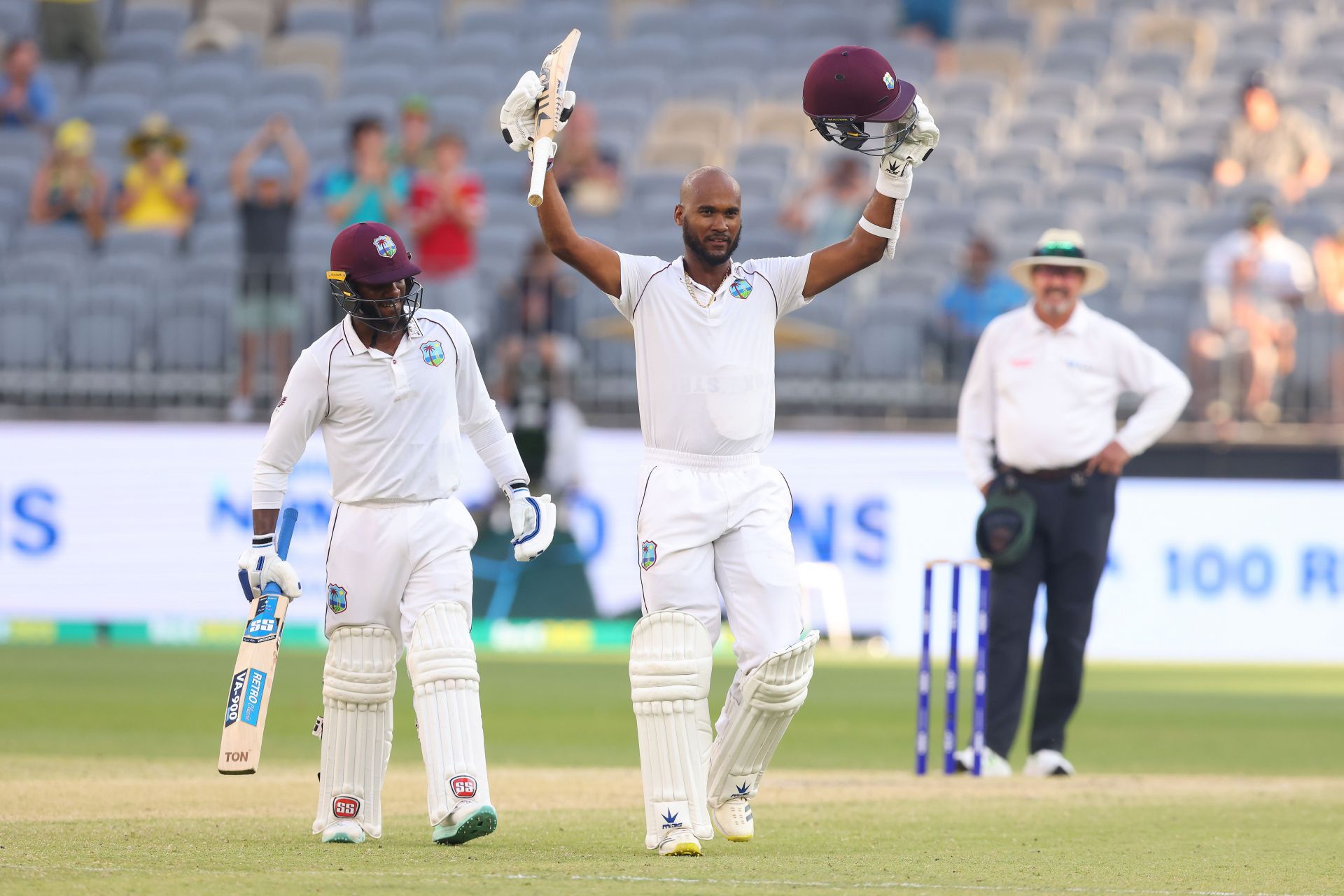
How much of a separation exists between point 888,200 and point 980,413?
331 cm

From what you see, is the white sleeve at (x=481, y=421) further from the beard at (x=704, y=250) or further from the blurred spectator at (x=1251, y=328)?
the blurred spectator at (x=1251, y=328)

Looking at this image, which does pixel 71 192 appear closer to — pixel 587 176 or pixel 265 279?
pixel 265 279

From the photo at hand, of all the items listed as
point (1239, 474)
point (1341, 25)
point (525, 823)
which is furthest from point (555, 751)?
point (1341, 25)

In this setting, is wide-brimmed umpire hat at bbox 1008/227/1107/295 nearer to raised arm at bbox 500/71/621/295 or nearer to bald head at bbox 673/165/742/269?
bald head at bbox 673/165/742/269

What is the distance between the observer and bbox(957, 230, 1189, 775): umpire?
30.7ft

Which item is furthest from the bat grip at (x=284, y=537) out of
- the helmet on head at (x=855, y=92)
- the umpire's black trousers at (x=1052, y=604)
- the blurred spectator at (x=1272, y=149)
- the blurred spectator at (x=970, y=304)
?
the blurred spectator at (x=1272, y=149)

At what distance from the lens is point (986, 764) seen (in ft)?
30.0

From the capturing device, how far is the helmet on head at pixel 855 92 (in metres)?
6.41

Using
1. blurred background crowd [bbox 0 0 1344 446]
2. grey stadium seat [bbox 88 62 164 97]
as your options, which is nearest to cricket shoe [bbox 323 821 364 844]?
blurred background crowd [bbox 0 0 1344 446]

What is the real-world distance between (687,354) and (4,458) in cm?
1086

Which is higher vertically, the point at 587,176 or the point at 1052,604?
the point at 587,176

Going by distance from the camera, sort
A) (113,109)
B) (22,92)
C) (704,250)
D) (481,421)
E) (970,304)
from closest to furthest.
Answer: (704,250)
(481,421)
(970,304)
(22,92)
(113,109)

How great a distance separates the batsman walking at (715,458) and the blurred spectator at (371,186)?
392 inches

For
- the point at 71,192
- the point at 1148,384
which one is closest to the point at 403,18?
the point at 71,192
